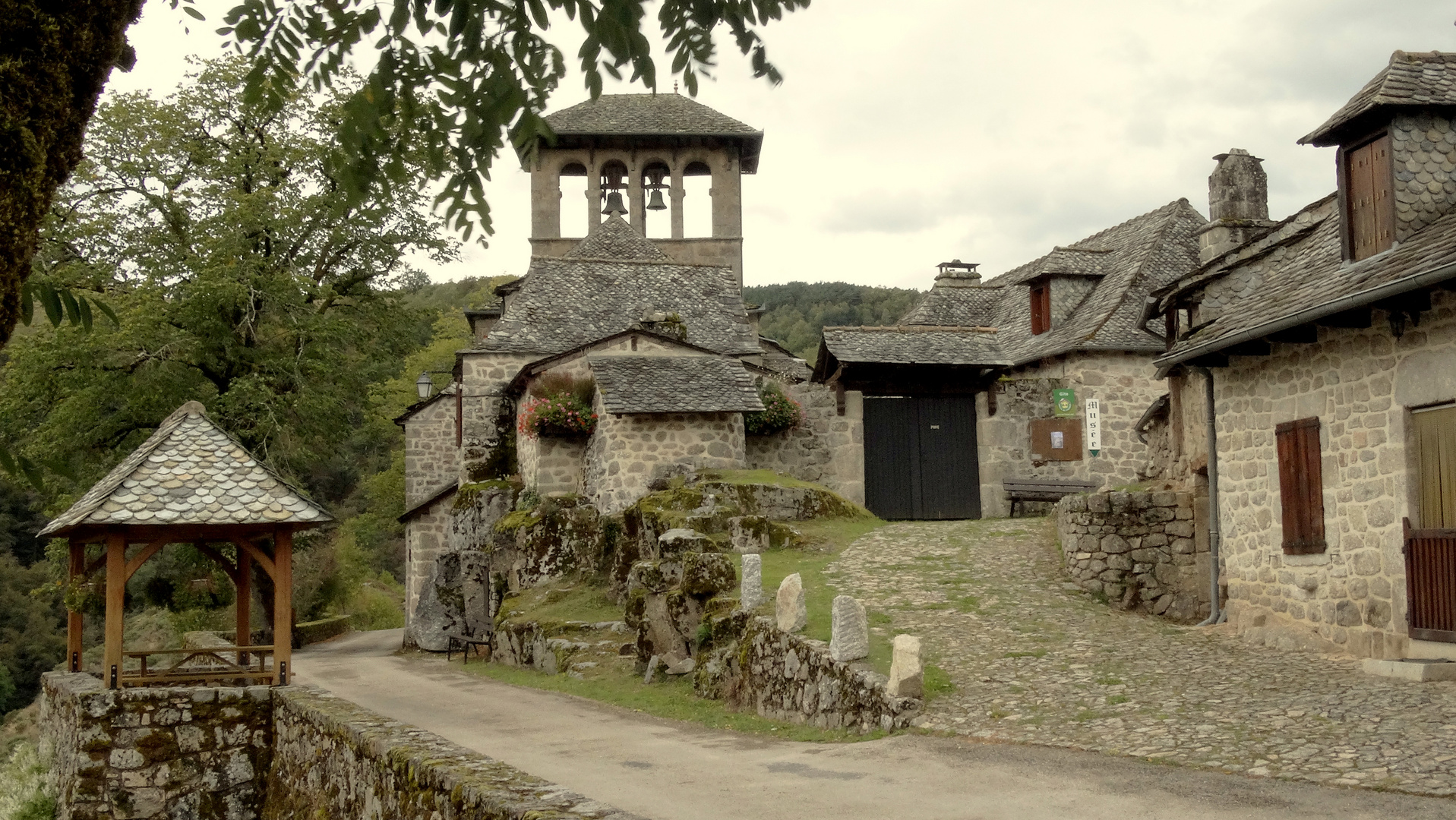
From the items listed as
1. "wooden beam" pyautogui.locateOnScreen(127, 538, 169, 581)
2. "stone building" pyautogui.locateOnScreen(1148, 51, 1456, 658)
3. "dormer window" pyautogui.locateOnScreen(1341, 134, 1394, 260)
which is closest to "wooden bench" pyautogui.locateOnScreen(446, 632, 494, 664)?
"wooden beam" pyautogui.locateOnScreen(127, 538, 169, 581)

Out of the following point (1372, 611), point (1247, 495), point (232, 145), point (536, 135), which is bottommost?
point (1372, 611)

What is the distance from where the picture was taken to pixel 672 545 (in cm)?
1658

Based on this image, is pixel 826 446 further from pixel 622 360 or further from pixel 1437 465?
pixel 1437 465

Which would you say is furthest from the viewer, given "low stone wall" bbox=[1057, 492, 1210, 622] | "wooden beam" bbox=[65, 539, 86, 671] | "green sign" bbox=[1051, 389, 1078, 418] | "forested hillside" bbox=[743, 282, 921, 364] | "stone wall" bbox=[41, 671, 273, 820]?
"forested hillside" bbox=[743, 282, 921, 364]

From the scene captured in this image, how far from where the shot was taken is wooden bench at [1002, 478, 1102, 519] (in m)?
21.7

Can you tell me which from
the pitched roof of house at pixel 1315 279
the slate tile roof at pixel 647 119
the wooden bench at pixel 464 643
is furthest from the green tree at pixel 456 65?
the slate tile roof at pixel 647 119

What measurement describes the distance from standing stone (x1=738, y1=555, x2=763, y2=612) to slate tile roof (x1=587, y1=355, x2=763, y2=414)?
6.59 m

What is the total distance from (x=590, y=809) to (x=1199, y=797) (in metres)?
3.76

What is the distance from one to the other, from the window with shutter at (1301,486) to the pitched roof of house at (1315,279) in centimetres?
100

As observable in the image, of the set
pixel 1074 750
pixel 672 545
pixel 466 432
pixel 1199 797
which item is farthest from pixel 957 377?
pixel 1199 797

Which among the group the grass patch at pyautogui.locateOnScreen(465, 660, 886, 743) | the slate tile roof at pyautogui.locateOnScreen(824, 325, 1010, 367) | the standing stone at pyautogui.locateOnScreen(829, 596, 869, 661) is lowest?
the grass patch at pyautogui.locateOnScreen(465, 660, 886, 743)

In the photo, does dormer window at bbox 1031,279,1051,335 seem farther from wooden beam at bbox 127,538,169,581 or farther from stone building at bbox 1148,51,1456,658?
wooden beam at bbox 127,538,169,581

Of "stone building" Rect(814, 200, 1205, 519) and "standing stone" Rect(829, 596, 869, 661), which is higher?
"stone building" Rect(814, 200, 1205, 519)

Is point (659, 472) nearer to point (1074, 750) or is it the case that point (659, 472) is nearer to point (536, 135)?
point (1074, 750)
